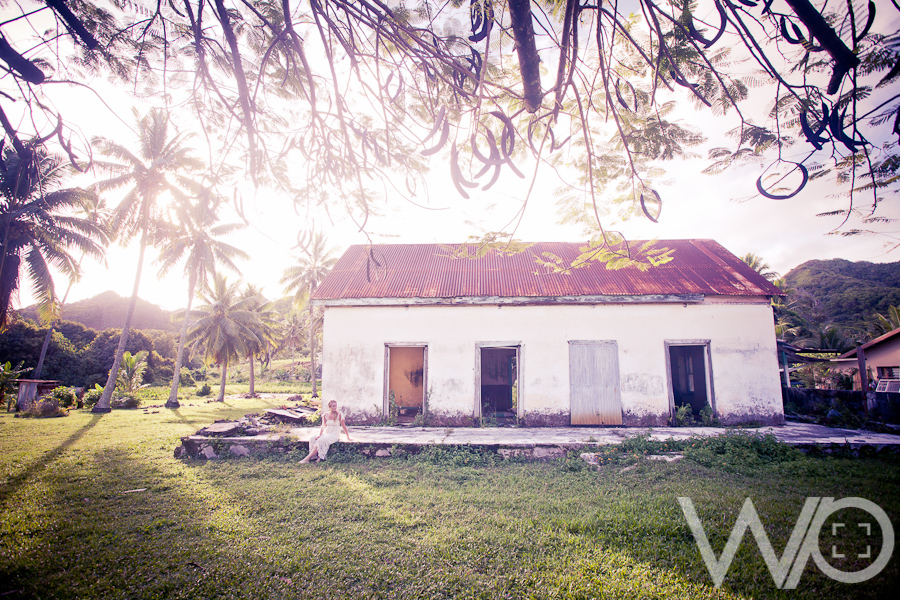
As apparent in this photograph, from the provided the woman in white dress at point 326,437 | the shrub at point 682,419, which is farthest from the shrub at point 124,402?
the shrub at point 682,419

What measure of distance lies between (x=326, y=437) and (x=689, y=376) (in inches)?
464

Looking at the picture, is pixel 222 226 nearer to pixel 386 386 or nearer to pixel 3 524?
pixel 386 386

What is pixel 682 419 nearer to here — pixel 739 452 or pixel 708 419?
pixel 708 419

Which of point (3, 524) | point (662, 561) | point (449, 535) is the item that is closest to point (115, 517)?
point (3, 524)

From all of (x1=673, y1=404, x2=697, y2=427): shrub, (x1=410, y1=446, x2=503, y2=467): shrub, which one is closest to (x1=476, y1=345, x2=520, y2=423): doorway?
(x1=673, y1=404, x2=697, y2=427): shrub

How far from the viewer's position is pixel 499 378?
1502cm

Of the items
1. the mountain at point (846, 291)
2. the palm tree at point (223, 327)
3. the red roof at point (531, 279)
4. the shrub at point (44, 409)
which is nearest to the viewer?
the red roof at point (531, 279)

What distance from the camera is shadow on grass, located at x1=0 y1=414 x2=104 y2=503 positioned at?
5117 millimetres

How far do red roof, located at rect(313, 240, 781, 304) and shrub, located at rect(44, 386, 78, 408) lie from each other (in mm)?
13631

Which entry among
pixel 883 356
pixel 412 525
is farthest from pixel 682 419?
pixel 883 356

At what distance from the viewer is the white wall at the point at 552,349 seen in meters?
9.51

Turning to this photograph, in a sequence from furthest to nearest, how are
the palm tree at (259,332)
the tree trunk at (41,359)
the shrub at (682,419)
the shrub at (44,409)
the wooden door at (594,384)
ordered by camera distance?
the palm tree at (259,332), the tree trunk at (41,359), the shrub at (44,409), the wooden door at (594,384), the shrub at (682,419)

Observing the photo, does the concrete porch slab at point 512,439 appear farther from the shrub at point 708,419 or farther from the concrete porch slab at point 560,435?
the shrub at point 708,419

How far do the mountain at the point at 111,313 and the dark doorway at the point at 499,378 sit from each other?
44558mm
